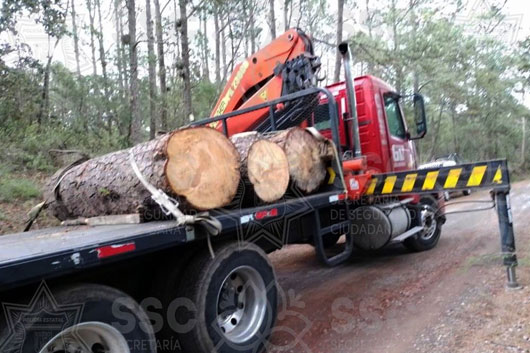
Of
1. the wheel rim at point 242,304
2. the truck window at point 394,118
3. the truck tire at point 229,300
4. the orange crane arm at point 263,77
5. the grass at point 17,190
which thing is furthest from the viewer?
the grass at point 17,190

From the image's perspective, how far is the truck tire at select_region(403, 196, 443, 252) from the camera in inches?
252

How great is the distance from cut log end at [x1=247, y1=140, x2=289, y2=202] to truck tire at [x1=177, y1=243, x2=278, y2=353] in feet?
1.80

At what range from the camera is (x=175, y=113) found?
624 inches

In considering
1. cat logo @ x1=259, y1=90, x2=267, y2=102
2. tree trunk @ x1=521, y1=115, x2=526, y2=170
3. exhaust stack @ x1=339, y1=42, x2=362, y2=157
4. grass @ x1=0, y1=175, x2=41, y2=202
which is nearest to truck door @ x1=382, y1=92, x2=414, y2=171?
exhaust stack @ x1=339, y1=42, x2=362, y2=157

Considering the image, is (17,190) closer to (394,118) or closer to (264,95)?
(264,95)

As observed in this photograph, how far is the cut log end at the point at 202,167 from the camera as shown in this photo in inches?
121

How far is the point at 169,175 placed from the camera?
3.01 meters

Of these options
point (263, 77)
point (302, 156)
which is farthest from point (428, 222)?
point (263, 77)

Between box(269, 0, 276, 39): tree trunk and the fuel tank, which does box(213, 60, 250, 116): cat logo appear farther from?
box(269, 0, 276, 39): tree trunk

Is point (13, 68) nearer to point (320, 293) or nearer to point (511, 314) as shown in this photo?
point (320, 293)

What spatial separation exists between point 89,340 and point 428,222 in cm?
553

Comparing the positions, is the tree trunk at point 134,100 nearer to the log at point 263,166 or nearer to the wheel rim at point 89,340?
the log at point 263,166

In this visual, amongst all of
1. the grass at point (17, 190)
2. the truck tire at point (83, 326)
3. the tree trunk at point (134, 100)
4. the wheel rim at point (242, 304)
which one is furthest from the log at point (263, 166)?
the tree trunk at point (134, 100)

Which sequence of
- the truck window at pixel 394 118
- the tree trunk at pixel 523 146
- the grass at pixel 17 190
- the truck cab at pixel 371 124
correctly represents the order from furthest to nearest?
the tree trunk at pixel 523 146 → the grass at pixel 17 190 → the truck window at pixel 394 118 → the truck cab at pixel 371 124
